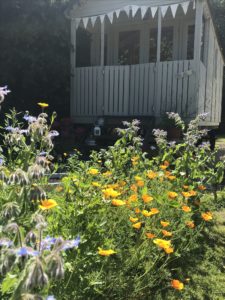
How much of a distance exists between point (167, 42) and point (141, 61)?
953mm

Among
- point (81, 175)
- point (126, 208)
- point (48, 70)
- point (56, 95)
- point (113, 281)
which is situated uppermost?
point (48, 70)

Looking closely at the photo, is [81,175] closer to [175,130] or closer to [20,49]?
[175,130]

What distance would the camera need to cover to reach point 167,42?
11.5m

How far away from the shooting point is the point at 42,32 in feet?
29.5

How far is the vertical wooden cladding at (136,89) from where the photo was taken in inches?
339

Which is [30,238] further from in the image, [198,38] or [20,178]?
[198,38]

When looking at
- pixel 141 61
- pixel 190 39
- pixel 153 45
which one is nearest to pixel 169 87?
pixel 190 39

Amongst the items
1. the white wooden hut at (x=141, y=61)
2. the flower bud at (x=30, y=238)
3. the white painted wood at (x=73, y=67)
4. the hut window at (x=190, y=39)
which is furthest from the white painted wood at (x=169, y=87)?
the flower bud at (x=30, y=238)

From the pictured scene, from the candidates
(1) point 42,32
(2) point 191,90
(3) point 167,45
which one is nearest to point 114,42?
(3) point 167,45

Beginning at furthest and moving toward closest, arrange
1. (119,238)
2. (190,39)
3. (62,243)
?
(190,39), (119,238), (62,243)

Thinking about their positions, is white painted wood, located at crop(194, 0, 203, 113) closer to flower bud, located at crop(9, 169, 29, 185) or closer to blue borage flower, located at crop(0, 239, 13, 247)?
flower bud, located at crop(9, 169, 29, 185)

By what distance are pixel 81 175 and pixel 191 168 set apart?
1.39 metres

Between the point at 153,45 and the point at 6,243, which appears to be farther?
the point at 153,45

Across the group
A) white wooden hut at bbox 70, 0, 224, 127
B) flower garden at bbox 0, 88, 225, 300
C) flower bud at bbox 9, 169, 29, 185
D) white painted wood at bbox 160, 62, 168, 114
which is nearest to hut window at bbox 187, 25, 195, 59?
white wooden hut at bbox 70, 0, 224, 127
